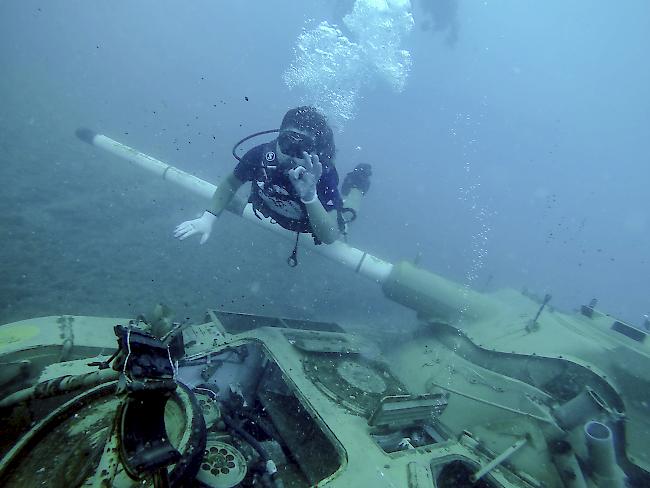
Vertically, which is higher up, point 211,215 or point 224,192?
point 224,192

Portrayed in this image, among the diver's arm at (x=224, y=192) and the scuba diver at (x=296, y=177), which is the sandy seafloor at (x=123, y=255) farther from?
the scuba diver at (x=296, y=177)

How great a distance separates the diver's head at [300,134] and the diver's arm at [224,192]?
4.79ft

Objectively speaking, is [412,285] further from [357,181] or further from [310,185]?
[310,185]

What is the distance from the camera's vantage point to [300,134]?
159 inches

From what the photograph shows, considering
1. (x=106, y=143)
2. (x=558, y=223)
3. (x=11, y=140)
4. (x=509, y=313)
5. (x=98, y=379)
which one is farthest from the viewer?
(x=558, y=223)

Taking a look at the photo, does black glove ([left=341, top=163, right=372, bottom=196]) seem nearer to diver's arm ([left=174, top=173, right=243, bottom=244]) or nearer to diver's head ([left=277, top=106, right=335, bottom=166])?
diver's arm ([left=174, top=173, right=243, bottom=244])

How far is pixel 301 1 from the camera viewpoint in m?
93.6

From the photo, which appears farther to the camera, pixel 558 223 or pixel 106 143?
pixel 558 223

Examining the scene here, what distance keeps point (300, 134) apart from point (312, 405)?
8.99ft

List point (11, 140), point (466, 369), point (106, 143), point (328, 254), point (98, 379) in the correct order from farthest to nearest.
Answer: point (11, 140) < point (106, 143) < point (328, 254) < point (466, 369) < point (98, 379)

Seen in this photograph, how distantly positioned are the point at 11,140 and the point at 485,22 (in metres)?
143

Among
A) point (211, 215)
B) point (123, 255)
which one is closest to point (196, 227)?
point (211, 215)

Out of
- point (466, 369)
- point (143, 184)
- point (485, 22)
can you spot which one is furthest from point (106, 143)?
point (485, 22)

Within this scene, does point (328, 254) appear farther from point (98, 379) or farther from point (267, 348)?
point (98, 379)
